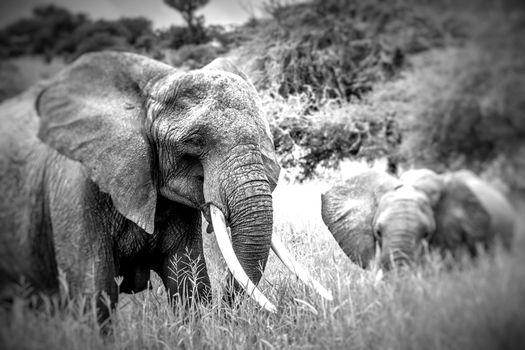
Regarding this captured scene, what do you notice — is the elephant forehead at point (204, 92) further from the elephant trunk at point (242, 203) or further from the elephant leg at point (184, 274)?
the elephant leg at point (184, 274)

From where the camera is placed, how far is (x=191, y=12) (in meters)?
4.48

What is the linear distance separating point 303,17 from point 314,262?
5.69 metres

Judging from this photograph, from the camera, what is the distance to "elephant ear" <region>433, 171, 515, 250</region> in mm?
1641

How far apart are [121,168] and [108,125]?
11.9 inches

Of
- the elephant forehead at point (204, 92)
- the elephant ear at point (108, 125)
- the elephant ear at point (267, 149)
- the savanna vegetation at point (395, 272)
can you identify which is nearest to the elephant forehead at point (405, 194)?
the savanna vegetation at point (395, 272)

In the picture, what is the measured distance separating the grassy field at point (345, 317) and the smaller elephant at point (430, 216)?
3.0 inches

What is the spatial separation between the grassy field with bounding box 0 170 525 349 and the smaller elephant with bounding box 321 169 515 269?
77 millimetres

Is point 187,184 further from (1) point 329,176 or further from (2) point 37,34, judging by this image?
(1) point 329,176

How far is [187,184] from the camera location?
3393 mm

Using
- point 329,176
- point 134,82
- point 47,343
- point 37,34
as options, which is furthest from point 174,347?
point 329,176

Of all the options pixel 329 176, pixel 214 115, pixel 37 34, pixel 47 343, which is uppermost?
pixel 37 34

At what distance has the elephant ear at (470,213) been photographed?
1.64m

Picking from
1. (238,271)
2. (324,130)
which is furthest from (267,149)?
(324,130)

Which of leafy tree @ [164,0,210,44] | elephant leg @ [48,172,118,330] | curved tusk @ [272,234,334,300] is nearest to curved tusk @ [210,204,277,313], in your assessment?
curved tusk @ [272,234,334,300]
